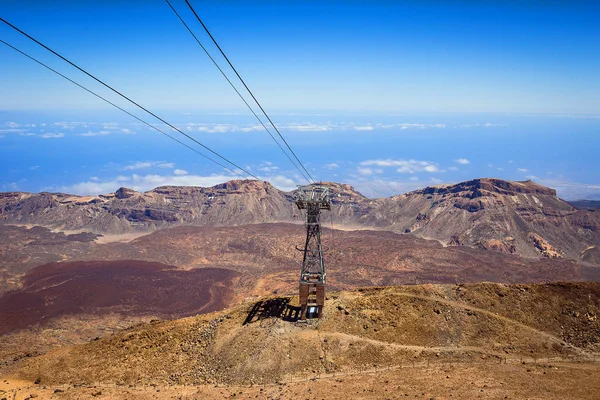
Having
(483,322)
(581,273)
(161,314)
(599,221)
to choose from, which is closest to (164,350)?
(483,322)

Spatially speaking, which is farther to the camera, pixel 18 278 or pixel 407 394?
pixel 18 278

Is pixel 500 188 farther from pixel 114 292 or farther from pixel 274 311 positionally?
pixel 274 311

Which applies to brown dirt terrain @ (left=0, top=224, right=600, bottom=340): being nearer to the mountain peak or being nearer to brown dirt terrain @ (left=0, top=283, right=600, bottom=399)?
the mountain peak

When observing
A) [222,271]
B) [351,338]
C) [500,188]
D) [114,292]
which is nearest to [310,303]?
[351,338]

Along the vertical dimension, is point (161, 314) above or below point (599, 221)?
below

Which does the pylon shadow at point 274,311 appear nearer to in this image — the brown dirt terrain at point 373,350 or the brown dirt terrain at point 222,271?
the brown dirt terrain at point 373,350

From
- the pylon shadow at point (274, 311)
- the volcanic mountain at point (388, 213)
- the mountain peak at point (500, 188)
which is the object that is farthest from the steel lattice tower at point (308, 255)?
the mountain peak at point (500, 188)

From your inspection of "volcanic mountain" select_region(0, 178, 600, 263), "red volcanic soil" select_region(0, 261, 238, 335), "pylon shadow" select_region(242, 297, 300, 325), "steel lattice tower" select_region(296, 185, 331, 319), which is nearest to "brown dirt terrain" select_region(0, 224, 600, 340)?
"red volcanic soil" select_region(0, 261, 238, 335)

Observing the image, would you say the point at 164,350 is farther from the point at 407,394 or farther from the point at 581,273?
the point at 581,273
